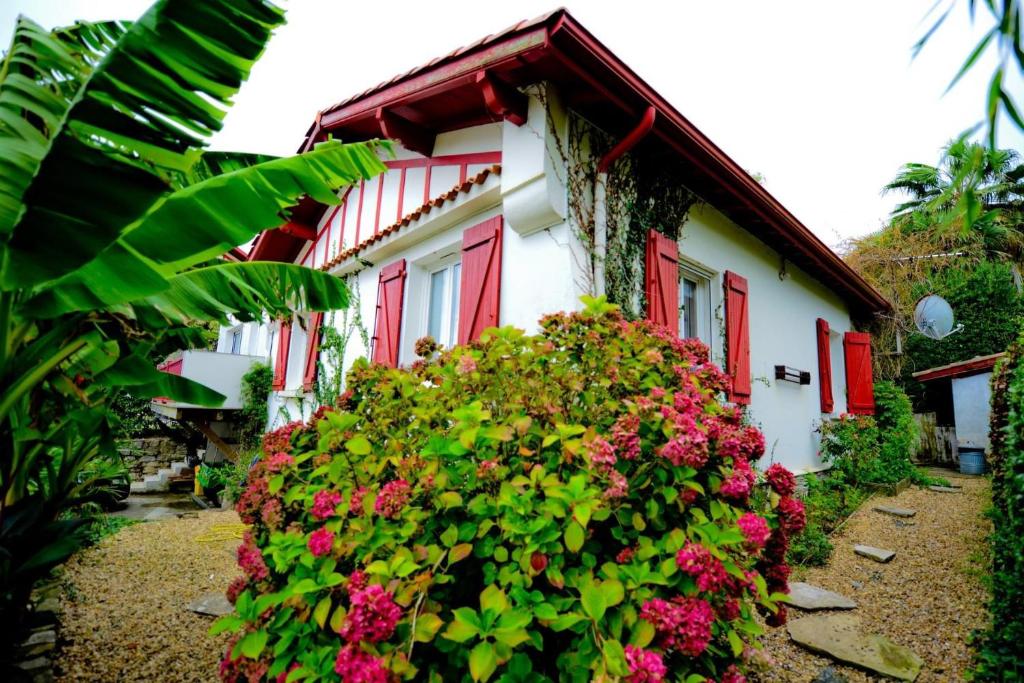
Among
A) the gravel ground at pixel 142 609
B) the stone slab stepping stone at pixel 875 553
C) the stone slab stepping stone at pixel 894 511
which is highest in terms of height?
the stone slab stepping stone at pixel 894 511

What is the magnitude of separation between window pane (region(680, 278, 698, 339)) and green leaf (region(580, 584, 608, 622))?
4888 mm

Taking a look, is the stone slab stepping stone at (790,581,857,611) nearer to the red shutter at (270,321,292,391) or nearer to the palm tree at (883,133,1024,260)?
the palm tree at (883,133,1024,260)

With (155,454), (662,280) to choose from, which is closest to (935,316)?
(662,280)

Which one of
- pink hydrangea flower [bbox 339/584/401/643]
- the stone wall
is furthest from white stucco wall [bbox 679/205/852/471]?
the stone wall

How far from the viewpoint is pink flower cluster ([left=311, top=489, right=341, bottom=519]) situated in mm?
1659

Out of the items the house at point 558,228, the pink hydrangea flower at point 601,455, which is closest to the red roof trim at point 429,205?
the house at point 558,228

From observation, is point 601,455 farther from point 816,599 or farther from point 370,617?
point 816,599

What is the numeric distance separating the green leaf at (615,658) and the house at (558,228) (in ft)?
10.1

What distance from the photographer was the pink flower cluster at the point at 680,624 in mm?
1363

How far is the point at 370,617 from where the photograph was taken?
4.19ft

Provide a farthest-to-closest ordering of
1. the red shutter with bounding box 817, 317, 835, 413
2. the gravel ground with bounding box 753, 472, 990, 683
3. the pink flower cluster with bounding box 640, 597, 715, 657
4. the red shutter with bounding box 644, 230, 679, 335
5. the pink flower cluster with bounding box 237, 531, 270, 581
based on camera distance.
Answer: the red shutter with bounding box 817, 317, 835, 413, the red shutter with bounding box 644, 230, 679, 335, the gravel ground with bounding box 753, 472, 990, 683, the pink flower cluster with bounding box 237, 531, 270, 581, the pink flower cluster with bounding box 640, 597, 715, 657

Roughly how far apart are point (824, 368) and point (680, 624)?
843 centimetres

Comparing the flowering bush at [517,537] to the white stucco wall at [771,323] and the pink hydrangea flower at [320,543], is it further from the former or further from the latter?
the white stucco wall at [771,323]

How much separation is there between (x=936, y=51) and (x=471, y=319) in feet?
13.5
